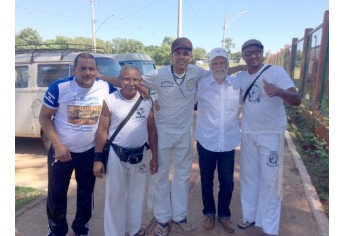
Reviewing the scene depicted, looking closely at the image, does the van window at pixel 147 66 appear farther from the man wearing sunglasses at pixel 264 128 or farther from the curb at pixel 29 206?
the man wearing sunglasses at pixel 264 128

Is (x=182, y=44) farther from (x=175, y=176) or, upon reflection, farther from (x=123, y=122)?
(x=175, y=176)

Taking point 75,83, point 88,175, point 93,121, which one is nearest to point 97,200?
point 88,175

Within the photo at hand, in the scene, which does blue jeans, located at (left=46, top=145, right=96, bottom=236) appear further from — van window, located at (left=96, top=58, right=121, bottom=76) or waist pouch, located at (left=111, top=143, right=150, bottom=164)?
van window, located at (left=96, top=58, right=121, bottom=76)

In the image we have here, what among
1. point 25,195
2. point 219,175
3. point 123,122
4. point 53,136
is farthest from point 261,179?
point 25,195

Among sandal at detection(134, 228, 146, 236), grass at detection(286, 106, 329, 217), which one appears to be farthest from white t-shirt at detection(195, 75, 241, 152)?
grass at detection(286, 106, 329, 217)

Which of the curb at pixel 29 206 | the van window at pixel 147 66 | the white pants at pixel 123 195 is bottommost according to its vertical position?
the curb at pixel 29 206

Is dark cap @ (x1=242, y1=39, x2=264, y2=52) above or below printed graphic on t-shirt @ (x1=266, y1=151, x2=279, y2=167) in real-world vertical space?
above

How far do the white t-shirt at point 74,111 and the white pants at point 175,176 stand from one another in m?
0.71

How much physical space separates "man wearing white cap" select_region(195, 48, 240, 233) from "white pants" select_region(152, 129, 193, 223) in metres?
0.19

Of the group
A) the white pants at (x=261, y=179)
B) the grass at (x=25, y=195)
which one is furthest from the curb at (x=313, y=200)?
the grass at (x=25, y=195)

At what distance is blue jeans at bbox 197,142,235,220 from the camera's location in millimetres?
3180

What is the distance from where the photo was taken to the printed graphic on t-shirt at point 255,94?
2971 millimetres

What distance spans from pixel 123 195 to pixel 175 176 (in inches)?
26.3

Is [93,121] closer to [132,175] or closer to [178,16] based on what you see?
[132,175]
